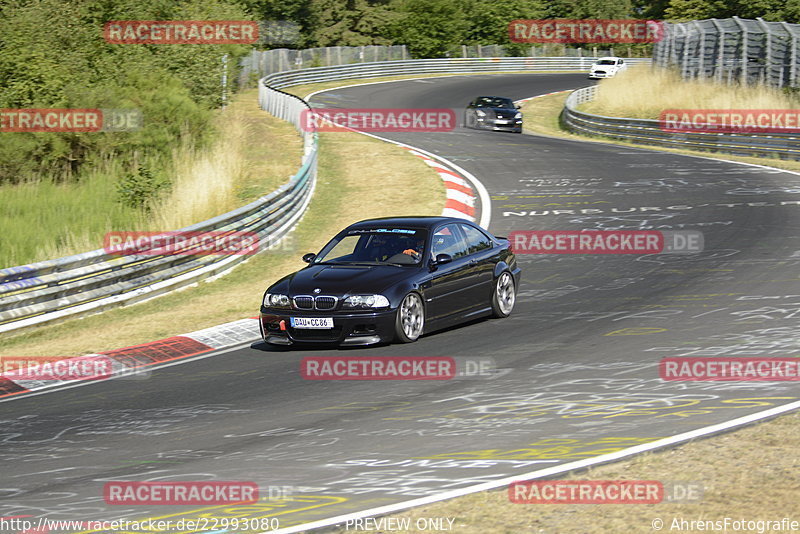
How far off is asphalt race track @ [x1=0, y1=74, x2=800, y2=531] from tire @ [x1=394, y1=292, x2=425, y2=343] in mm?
147

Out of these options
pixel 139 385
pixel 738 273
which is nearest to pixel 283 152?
pixel 738 273

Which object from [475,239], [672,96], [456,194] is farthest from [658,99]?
[475,239]

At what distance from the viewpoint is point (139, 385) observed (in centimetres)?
1043

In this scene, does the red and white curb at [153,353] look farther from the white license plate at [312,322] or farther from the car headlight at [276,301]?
the white license plate at [312,322]

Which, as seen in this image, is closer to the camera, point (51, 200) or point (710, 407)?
point (710, 407)

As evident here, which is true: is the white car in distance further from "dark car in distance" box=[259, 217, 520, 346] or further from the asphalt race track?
"dark car in distance" box=[259, 217, 520, 346]

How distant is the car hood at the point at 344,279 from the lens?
11239 mm

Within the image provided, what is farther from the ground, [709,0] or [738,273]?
[709,0]

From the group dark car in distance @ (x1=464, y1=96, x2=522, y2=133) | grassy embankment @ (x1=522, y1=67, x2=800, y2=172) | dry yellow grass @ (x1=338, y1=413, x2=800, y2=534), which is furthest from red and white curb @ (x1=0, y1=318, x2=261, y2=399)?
dark car in distance @ (x1=464, y1=96, x2=522, y2=133)

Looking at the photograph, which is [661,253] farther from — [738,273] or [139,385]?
[139,385]

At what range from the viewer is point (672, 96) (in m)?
39.9

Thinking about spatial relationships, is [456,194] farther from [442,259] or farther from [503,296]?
[442,259]

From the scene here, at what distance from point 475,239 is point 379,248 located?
51.7 inches

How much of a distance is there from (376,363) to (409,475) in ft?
12.2
